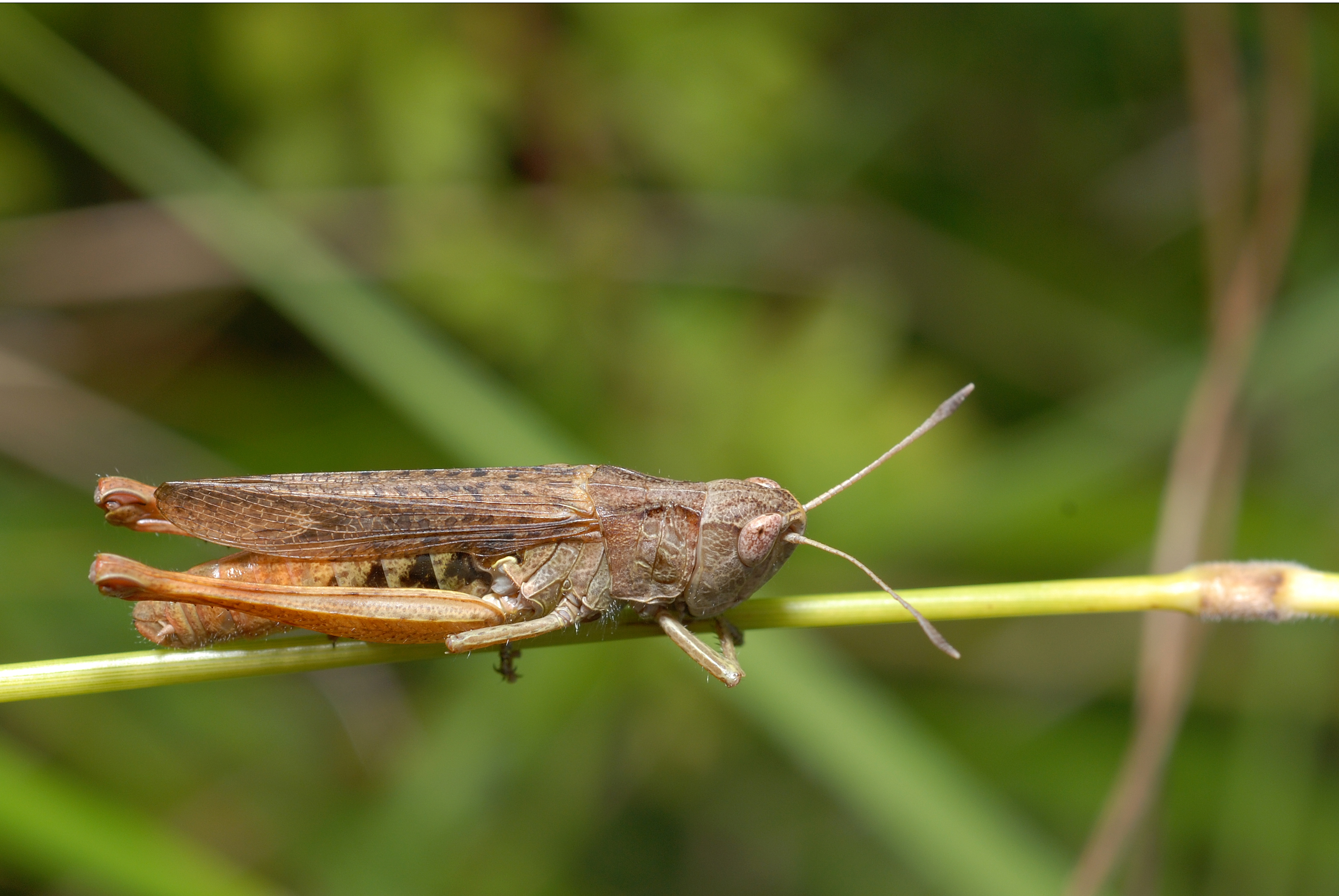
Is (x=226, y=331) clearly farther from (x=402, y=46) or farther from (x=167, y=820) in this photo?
(x=167, y=820)

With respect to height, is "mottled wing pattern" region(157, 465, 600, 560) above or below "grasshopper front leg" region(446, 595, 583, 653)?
above

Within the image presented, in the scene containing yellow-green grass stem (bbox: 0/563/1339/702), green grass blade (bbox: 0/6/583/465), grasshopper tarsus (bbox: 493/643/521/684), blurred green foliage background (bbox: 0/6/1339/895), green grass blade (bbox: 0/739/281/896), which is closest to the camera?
yellow-green grass stem (bbox: 0/563/1339/702)

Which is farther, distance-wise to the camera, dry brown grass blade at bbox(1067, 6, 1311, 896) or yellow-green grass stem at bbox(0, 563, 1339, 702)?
dry brown grass blade at bbox(1067, 6, 1311, 896)

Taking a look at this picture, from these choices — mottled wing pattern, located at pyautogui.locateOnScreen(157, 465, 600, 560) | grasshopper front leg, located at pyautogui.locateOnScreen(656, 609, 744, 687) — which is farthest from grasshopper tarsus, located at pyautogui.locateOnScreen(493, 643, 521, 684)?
grasshopper front leg, located at pyautogui.locateOnScreen(656, 609, 744, 687)

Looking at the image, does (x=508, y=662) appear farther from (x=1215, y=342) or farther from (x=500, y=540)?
(x=1215, y=342)

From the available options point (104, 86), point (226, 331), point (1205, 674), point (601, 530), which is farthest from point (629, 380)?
point (1205, 674)

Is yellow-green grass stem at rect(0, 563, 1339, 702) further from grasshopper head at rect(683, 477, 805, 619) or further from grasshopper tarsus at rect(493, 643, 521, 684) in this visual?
grasshopper tarsus at rect(493, 643, 521, 684)

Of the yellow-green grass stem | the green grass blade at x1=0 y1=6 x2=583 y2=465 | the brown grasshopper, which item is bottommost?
the yellow-green grass stem
